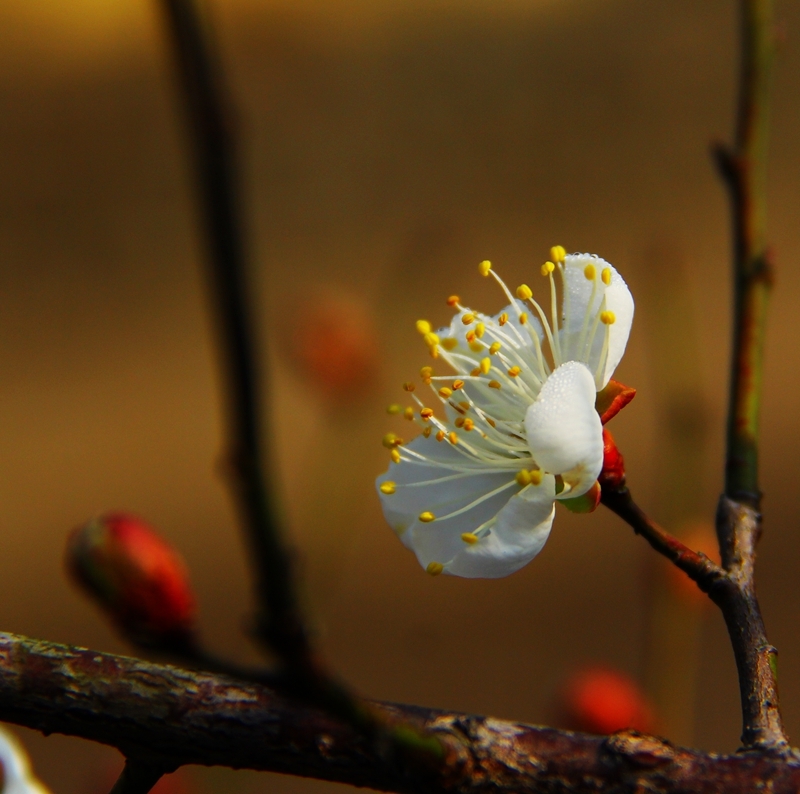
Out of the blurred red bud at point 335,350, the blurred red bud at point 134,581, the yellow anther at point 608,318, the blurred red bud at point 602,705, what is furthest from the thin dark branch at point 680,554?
the blurred red bud at point 335,350

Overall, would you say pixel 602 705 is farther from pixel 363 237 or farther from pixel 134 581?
pixel 363 237

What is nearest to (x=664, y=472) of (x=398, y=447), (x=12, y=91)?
(x=398, y=447)

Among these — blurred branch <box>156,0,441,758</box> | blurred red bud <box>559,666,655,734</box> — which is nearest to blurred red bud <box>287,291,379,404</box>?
blurred red bud <box>559,666,655,734</box>

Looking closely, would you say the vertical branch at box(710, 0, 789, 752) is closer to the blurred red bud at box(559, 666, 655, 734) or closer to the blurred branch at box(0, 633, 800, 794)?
the blurred branch at box(0, 633, 800, 794)

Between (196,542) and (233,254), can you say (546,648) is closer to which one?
(196,542)

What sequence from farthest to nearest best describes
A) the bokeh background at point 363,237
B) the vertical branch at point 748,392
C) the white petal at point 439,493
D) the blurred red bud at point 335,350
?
the bokeh background at point 363,237, the blurred red bud at point 335,350, the white petal at point 439,493, the vertical branch at point 748,392

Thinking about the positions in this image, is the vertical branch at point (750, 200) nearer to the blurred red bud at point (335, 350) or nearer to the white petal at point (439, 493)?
the white petal at point (439, 493)

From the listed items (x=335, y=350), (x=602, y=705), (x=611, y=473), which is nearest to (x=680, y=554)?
(x=611, y=473)
